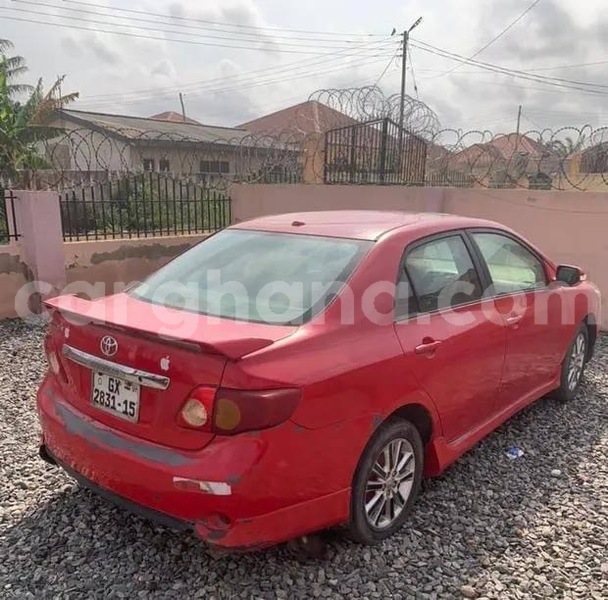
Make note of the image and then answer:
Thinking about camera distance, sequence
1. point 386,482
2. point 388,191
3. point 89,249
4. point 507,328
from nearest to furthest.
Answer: point 386,482 < point 507,328 < point 89,249 < point 388,191

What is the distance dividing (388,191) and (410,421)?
5579mm

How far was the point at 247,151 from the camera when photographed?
30.8ft

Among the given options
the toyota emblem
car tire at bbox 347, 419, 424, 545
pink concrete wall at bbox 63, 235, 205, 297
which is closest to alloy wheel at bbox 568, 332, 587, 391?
car tire at bbox 347, 419, 424, 545

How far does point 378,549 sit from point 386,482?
12.2 inches

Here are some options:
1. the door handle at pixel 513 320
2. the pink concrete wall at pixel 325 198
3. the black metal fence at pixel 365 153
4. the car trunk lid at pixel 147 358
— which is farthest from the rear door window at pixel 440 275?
the black metal fence at pixel 365 153

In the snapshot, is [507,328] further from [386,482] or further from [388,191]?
[388,191]

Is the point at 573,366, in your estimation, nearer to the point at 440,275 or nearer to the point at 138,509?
the point at 440,275

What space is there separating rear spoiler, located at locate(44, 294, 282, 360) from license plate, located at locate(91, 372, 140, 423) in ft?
0.72

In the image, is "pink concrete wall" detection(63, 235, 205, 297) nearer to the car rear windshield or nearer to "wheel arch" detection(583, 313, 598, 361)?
the car rear windshield

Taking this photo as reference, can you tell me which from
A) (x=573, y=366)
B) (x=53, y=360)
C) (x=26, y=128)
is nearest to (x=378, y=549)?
(x=53, y=360)

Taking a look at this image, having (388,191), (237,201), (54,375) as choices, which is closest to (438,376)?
(54,375)

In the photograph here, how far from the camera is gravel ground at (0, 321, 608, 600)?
2.44 meters

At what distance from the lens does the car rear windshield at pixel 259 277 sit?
8.55ft

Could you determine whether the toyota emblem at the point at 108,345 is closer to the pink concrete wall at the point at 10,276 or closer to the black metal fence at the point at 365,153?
the pink concrete wall at the point at 10,276
